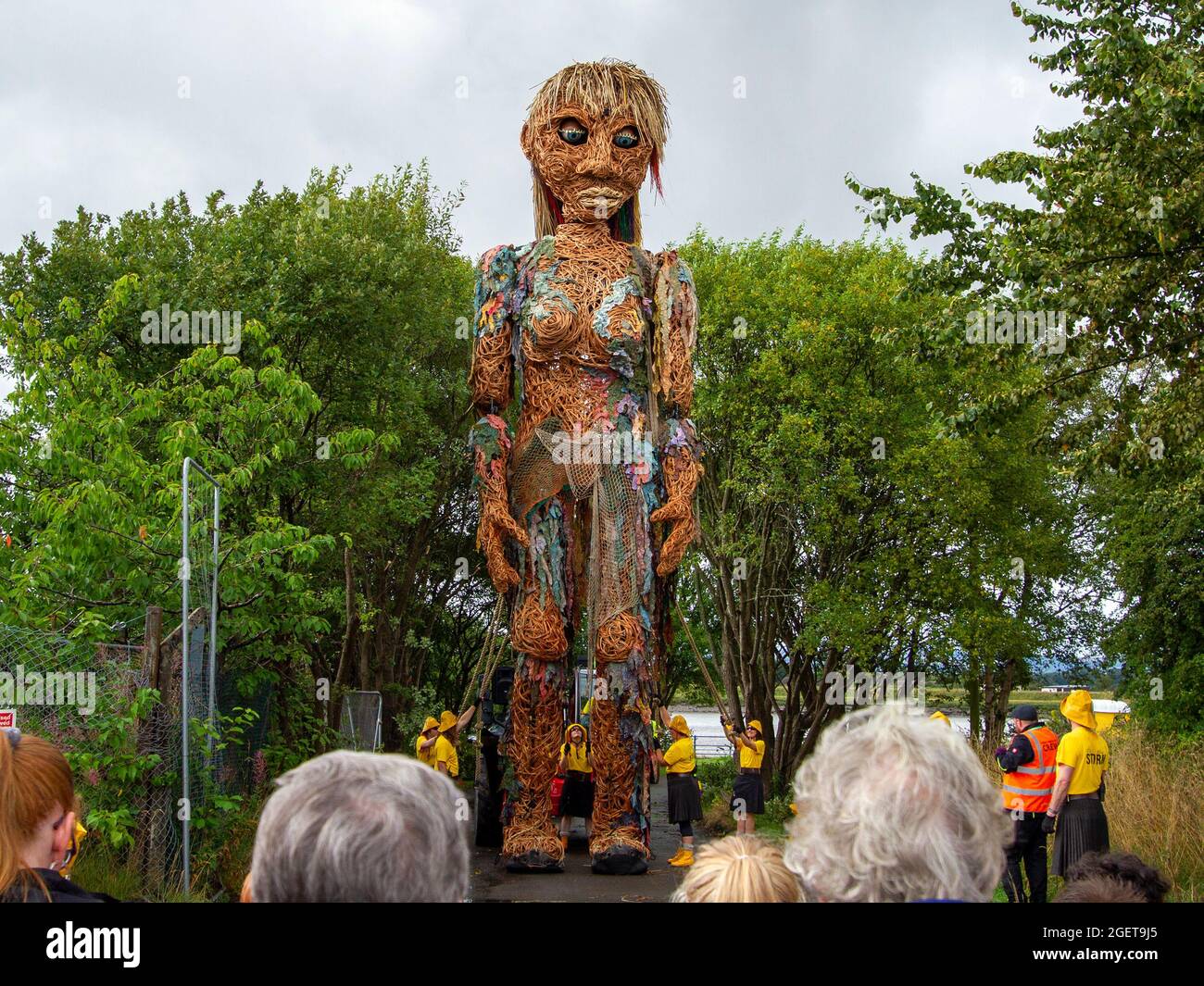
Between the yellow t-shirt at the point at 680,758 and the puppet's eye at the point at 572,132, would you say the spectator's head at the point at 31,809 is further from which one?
the yellow t-shirt at the point at 680,758

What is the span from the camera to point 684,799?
1039 cm

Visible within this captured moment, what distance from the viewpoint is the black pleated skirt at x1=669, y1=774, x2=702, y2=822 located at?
34.0 feet

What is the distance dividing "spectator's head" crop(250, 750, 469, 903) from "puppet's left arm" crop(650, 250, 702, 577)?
6.72 m

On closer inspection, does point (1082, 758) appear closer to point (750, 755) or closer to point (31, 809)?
point (750, 755)

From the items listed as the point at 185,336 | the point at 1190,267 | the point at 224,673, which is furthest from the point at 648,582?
the point at 185,336

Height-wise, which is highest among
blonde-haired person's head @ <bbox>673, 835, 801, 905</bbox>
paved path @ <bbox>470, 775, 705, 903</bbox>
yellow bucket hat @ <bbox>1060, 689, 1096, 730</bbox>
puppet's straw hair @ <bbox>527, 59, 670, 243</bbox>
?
puppet's straw hair @ <bbox>527, 59, 670, 243</bbox>

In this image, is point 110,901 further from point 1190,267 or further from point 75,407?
point 1190,267

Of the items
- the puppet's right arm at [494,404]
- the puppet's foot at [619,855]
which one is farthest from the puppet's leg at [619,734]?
the puppet's right arm at [494,404]

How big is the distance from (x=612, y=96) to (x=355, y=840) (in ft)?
25.7

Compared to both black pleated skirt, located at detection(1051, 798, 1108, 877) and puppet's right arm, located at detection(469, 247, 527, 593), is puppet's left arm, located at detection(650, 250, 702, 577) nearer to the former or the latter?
puppet's right arm, located at detection(469, 247, 527, 593)

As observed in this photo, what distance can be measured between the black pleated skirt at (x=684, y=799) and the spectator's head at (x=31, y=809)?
8.02 metres

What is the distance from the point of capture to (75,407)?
793cm

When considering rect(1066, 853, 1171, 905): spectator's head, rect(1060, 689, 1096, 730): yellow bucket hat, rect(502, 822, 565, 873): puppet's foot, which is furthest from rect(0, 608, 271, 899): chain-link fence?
rect(1060, 689, 1096, 730): yellow bucket hat
